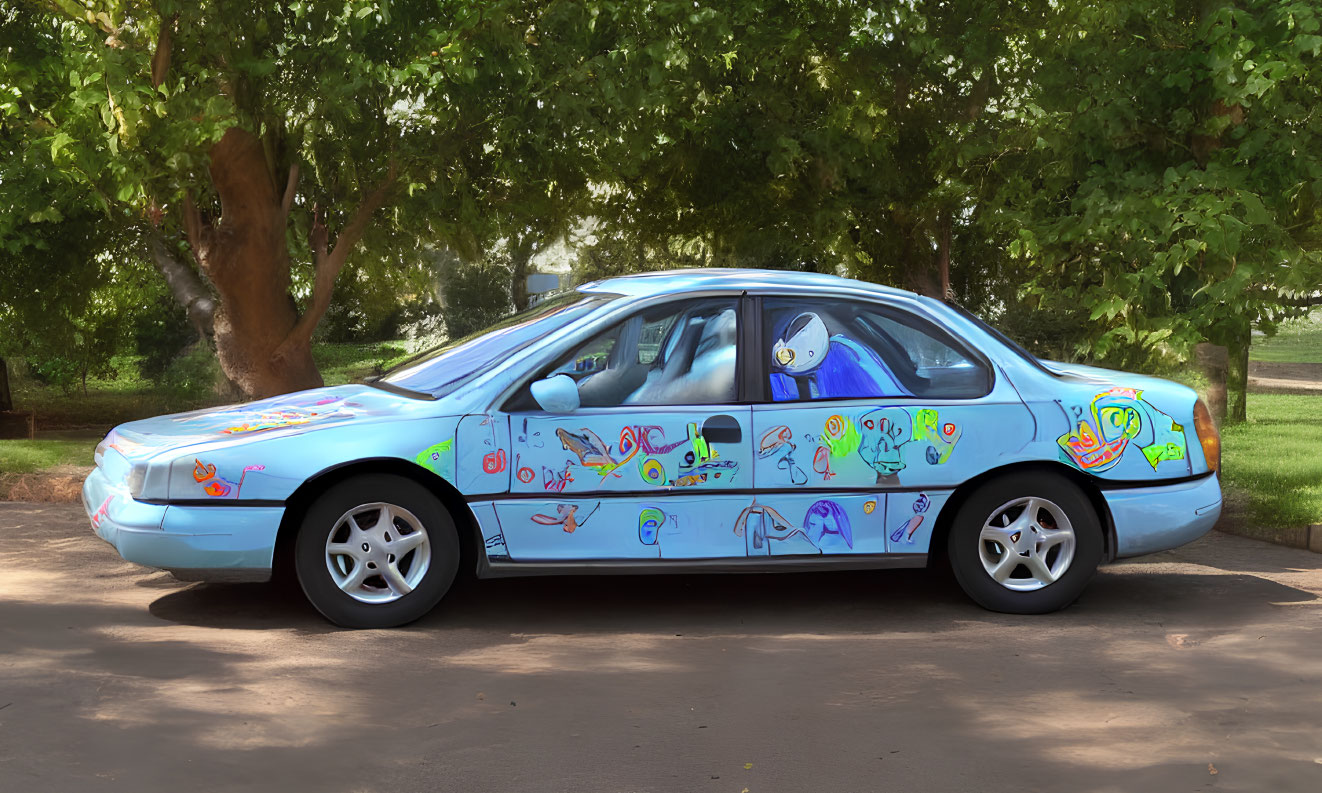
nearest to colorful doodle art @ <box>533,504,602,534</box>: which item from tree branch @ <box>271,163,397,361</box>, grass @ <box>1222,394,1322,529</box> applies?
grass @ <box>1222,394,1322,529</box>

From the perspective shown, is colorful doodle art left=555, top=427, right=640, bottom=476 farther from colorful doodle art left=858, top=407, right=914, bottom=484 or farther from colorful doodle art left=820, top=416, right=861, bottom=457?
colorful doodle art left=858, top=407, right=914, bottom=484

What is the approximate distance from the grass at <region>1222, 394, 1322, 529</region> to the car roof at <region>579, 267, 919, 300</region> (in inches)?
173

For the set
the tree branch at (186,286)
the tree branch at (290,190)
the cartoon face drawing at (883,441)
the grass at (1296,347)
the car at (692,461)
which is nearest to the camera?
the car at (692,461)

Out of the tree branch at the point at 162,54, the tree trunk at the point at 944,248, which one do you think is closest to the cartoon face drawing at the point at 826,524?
the tree branch at the point at 162,54

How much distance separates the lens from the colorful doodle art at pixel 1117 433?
6.94 meters

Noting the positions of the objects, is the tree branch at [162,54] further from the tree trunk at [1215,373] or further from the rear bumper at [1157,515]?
the tree trunk at [1215,373]

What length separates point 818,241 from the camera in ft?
60.9

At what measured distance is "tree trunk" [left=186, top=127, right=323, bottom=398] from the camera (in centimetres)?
1523

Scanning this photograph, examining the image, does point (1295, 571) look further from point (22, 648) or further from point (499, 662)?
point (22, 648)

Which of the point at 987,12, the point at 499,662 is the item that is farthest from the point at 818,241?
the point at 499,662

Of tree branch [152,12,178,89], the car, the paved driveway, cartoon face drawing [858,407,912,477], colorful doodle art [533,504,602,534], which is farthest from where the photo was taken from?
tree branch [152,12,178,89]

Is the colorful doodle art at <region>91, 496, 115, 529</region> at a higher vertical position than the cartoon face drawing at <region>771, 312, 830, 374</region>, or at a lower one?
lower

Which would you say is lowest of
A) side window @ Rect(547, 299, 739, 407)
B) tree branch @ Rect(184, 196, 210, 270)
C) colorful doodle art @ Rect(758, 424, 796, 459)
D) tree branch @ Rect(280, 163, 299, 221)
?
Result: colorful doodle art @ Rect(758, 424, 796, 459)

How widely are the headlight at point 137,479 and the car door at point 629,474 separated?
1550mm
